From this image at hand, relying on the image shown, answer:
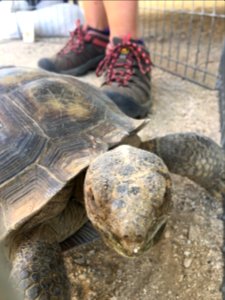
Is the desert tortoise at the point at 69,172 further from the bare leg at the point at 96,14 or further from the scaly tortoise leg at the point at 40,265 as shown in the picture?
the bare leg at the point at 96,14

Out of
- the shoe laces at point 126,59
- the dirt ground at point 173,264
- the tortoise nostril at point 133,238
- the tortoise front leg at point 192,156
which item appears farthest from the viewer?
the shoe laces at point 126,59

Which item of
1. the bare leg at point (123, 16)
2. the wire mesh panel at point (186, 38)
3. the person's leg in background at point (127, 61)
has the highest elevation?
the bare leg at point (123, 16)

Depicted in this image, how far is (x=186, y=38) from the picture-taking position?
3488mm

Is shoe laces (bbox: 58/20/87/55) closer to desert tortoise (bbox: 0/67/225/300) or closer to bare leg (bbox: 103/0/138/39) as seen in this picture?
bare leg (bbox: 103/0/138/39)

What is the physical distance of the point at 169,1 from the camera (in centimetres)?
333

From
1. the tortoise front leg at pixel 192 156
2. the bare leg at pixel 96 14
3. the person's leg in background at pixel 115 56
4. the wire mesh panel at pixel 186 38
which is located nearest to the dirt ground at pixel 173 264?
the tortoise front leg at pixel 192 156

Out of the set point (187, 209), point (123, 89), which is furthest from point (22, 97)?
point (123, 89)

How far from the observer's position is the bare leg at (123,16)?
89.6 inches

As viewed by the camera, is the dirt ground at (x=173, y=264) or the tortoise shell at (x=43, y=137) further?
the dirt ground at (x=173, y=264)

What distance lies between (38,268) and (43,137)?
0.37 m

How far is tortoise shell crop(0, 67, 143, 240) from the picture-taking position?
1.04 metres

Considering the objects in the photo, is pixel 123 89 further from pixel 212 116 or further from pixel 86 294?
pixel 86 294

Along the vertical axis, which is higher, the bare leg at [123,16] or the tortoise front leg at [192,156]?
the bare leg at [123,16]

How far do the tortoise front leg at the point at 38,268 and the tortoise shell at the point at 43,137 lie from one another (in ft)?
0.20
